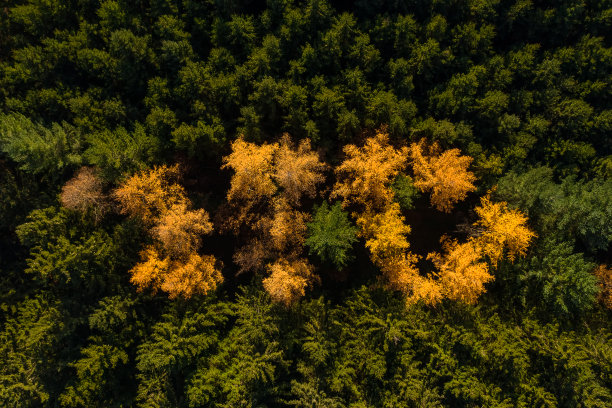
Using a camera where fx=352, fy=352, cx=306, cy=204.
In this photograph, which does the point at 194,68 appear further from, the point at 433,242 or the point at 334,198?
the point at 433,242

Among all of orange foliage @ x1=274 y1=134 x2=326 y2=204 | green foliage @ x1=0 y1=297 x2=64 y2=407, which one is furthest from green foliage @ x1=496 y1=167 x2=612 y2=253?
green foliage @ x1=0 y1=297 x2=64 y2=407

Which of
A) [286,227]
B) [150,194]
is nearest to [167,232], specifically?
[150,194]

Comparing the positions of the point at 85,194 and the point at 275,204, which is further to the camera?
the point at 275,204

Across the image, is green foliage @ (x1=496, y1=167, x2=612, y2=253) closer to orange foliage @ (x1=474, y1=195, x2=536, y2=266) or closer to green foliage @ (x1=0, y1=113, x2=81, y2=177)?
orange foliage @ (x1=474, y1=195, x2=536, y2=266)

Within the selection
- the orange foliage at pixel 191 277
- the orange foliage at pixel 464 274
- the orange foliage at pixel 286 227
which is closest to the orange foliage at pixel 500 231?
the orange foliage at pixel 464 274

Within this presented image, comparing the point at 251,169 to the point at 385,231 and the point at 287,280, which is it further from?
the point at 385,231

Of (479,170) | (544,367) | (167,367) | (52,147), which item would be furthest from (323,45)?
(544,367)

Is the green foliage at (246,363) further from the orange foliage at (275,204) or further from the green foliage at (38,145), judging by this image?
the green foliage at (38,145)
